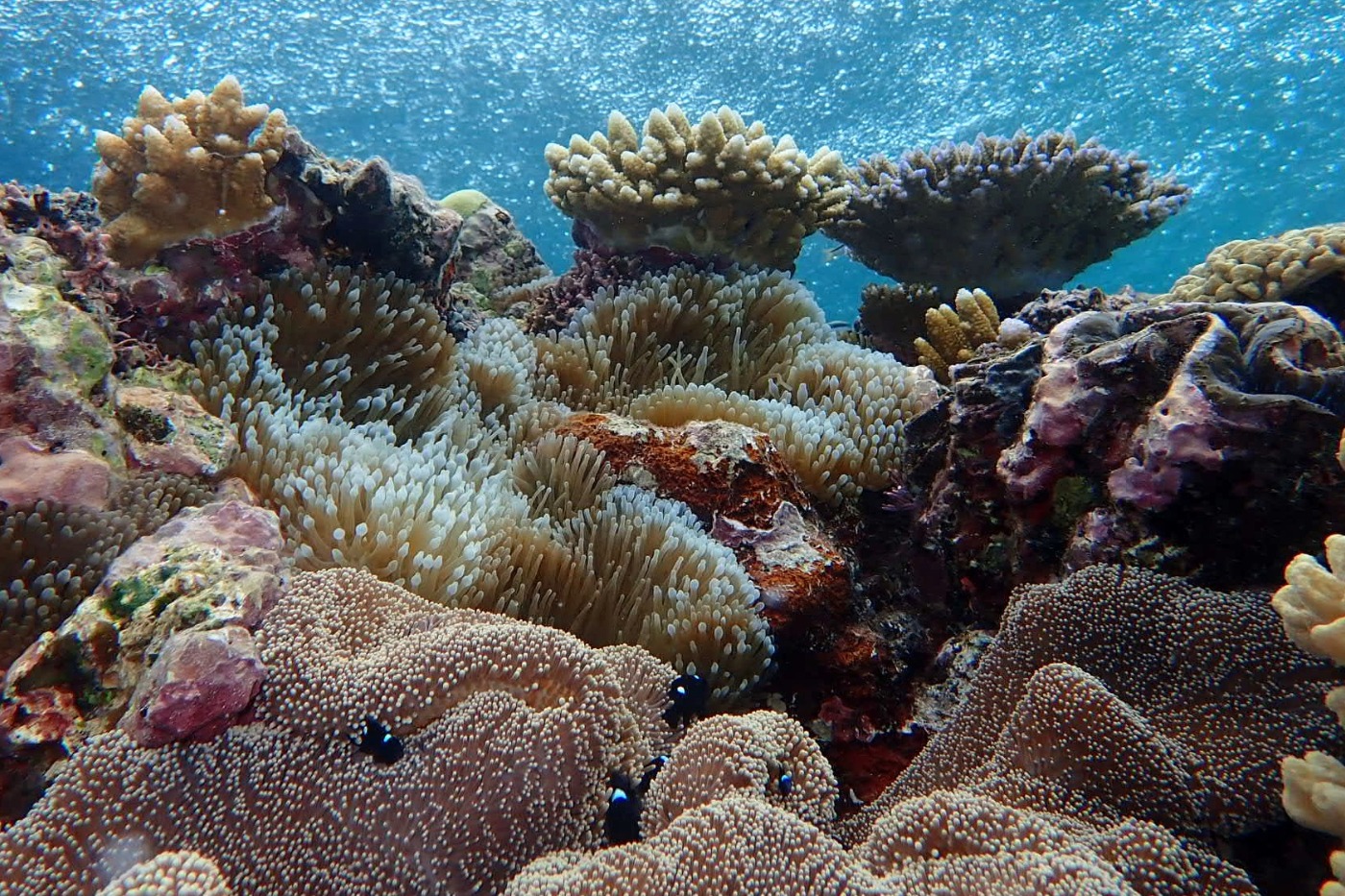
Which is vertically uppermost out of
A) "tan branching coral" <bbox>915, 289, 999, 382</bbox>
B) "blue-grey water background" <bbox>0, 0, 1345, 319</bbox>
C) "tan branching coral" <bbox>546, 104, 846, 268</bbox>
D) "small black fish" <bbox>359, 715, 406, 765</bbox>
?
"blue-grey water background" <bbox>0, 0, 1345, 319</bbox>

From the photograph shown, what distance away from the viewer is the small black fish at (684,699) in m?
2.28

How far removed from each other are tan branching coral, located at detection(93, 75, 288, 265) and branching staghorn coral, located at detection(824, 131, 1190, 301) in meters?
4.10

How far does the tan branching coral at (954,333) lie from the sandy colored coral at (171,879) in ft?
14.3

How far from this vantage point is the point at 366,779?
1735 millimetres

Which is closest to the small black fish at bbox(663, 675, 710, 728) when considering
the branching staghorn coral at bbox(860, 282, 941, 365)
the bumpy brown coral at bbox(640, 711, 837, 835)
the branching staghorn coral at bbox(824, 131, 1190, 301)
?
the bumpy brown coral at bbox(640, 711, 837, 835)

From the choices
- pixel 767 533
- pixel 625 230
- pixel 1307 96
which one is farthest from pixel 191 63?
pixel 1307 96

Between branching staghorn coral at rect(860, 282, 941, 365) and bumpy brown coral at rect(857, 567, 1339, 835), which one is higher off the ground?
branching staghorn coral at rect(860, 282, 941, 365)

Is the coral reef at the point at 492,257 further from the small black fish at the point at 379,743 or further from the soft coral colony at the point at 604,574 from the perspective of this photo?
the small black fish at the point at 379,743

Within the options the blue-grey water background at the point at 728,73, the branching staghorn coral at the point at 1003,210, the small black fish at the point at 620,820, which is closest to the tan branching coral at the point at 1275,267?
the branching staghorn coral at the point at 1003,210

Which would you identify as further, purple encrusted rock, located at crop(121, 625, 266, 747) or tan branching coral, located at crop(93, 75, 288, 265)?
tan branching coral, located at crop(93, 75, 288, 265)

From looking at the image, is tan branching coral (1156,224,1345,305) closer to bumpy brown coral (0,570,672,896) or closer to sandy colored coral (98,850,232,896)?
bumpy brown coral (0,570,672,896)

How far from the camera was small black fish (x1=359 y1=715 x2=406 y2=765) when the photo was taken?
175 cm

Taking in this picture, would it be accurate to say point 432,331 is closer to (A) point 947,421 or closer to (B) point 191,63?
(A) point 947,421

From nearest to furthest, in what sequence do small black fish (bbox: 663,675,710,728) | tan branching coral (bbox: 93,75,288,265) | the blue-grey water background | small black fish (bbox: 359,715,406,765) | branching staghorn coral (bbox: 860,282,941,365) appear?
small black fish (bbox: 359,715,406,765), small black fish (bbox: 663,675,710,728), tan branching coral (bbox: 93,75,288,265), branching staghorn coral (bbox: 860,282,941,365), the blue-grey water background
